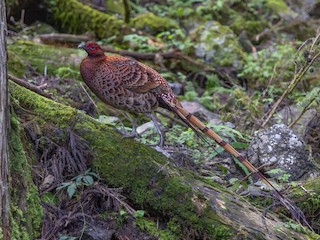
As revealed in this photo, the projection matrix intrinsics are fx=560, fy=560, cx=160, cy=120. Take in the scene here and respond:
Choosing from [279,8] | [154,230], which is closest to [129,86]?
[154,230]

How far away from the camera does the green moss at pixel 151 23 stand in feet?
36.7

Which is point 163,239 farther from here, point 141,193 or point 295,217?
point 295,217

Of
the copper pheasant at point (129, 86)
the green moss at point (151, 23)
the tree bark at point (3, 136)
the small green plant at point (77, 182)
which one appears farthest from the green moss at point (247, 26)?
the tree bark at point (3, 136)

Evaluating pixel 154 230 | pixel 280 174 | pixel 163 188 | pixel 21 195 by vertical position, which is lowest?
pixel 280 174

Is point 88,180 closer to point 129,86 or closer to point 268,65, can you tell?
point 129,86

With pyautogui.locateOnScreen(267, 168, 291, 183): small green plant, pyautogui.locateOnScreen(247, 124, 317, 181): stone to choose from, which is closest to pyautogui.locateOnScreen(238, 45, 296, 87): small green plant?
pyautogui.locateOnScreen(247, 124, 317, 181): stone

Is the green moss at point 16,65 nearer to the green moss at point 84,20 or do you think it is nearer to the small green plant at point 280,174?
the green moss at point 84,20

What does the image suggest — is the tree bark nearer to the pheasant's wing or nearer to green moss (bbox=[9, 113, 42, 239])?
green moss (bbox=[9, 113, 42, 239])

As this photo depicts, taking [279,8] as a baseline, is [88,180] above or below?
above

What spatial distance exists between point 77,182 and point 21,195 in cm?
56

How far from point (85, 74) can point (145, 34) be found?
5.86 m

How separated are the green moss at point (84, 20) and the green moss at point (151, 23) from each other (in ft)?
1.98

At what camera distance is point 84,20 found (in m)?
10.7

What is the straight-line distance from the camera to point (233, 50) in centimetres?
1050
